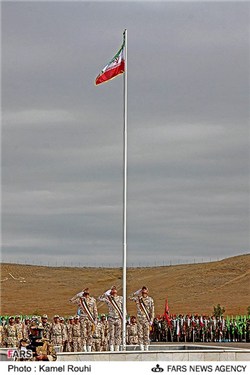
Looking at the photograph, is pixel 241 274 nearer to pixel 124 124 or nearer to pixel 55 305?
pixel 55 305

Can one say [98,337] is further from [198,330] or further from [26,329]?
[198,330]

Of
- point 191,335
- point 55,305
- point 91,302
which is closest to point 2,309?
point 55,305

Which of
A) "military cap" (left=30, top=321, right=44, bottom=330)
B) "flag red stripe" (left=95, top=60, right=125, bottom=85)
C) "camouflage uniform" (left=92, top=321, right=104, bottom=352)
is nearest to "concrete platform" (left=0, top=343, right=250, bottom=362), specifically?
"military cap" (left=30, top=321, right=44, bottom=330)

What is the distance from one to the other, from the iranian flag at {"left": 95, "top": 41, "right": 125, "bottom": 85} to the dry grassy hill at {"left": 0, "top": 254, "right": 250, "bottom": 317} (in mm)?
66034

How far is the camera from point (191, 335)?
4706cm

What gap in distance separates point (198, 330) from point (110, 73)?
738 inches

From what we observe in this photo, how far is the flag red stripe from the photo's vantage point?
A: 31.5 m

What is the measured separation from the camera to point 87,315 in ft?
101

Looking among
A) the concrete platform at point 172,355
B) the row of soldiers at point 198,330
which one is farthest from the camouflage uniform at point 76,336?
the row of soldiers at point 198,330

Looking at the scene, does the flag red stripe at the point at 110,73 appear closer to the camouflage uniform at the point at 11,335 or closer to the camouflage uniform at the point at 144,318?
the camouflage uniform at the point at 144,318

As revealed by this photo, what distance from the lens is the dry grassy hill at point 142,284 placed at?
104 metres

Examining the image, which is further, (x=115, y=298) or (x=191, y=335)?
(x=191, y=335)

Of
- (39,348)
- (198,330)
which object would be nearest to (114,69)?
(39,348)
